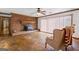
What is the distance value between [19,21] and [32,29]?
33cm

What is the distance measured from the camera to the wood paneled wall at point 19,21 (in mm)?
2627

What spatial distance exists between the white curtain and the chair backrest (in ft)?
0.29

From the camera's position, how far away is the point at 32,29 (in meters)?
2.71

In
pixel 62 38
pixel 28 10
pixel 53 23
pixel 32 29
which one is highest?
pixel 28 10

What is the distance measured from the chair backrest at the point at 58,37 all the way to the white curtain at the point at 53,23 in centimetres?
9

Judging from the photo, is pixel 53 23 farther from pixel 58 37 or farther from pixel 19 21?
pixel 19 21

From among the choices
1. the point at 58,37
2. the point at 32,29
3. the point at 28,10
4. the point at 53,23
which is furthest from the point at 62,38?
the point at 28,10

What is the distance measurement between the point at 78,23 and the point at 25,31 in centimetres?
112

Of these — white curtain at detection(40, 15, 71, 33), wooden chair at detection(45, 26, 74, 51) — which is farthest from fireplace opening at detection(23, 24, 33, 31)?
wooden chair at detection(45, 26, 74, 51)

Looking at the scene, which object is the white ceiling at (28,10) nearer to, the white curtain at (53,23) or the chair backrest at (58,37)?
the white curtain at (53,23)
